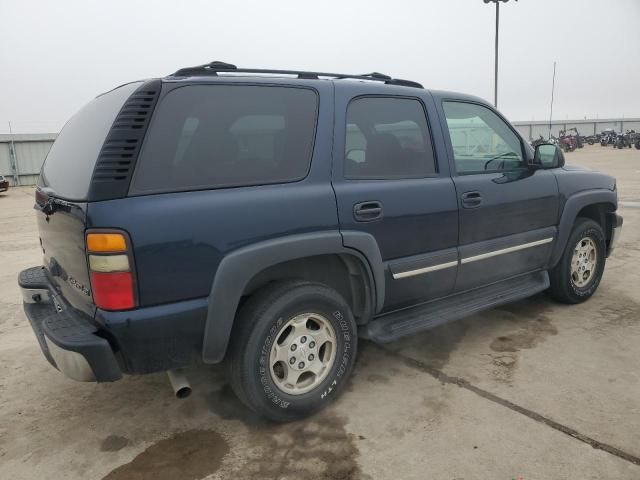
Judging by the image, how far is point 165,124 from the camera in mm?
2301

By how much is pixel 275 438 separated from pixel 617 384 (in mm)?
2114

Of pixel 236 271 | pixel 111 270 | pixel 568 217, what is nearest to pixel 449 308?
pixel 568 217

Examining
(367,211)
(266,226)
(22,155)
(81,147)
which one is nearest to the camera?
(266,226)

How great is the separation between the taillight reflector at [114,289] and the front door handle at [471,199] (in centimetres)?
218

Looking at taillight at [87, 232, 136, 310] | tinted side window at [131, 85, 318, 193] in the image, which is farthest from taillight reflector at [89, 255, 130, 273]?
tinted side window at [131, 85, 318, 193]

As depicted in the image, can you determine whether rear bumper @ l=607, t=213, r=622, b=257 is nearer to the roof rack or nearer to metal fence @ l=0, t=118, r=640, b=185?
the roof rack

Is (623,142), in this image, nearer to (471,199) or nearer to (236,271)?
(471,199)

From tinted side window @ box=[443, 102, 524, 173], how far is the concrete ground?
1332 millimetres

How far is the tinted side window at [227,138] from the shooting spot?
2281mm

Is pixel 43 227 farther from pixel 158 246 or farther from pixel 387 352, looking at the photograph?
pixel 387 352

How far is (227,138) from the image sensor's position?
2.47m

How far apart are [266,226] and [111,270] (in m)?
0.74

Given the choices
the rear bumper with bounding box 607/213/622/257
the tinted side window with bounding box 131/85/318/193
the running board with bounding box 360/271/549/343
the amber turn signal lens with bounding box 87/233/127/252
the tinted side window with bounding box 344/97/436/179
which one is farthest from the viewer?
the rear bumper with bounding box 607/213/622/257

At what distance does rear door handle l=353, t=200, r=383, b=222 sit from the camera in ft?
9.15
